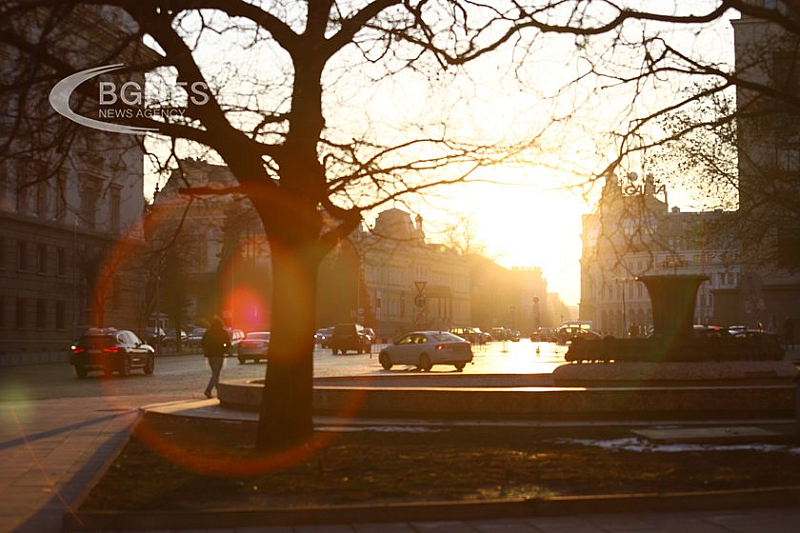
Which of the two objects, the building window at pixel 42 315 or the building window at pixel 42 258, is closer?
the building window at pixel 42 258

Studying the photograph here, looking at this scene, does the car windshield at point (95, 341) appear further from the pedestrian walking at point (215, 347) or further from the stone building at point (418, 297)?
the pedestrian walking at point (215, 347)

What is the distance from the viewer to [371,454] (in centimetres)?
1301

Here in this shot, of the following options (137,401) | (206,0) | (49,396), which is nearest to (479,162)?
(206,0)

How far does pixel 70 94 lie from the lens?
1238 cm

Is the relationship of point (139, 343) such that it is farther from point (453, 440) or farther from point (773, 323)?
point (773, 323)

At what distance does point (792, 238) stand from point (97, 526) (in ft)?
129

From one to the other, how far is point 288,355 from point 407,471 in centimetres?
219

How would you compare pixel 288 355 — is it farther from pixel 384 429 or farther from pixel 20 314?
pixel 20 314

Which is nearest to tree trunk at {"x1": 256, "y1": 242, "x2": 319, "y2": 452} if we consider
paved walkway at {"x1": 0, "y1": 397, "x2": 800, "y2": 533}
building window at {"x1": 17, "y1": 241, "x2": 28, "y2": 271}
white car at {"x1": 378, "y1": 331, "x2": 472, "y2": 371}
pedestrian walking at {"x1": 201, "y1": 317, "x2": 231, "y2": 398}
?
paved walkway at {"x1": 0, "y1": 397, "x2": 800, "y2": 533}

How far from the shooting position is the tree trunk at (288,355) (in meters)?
12.9

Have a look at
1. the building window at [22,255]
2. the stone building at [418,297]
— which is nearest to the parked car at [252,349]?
the stone building at [418,297]

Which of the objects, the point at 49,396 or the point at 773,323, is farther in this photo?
the point at 773,323

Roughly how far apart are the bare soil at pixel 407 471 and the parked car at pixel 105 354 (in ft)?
86.8

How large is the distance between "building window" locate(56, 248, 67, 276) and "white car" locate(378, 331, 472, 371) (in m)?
31.4
